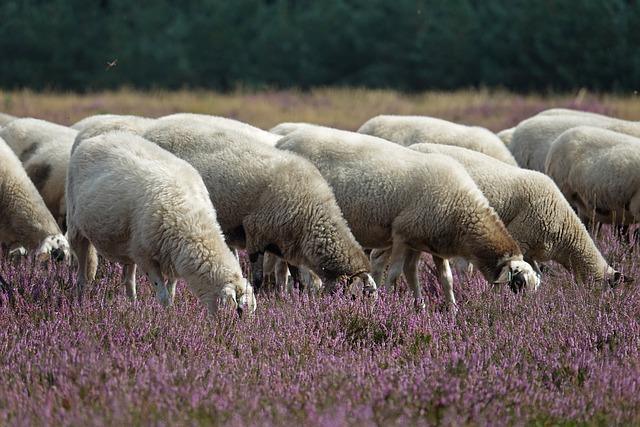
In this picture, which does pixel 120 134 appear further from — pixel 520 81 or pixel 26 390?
pixel 520 81

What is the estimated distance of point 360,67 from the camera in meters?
43.2

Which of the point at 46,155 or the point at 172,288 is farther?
the point at 46,155

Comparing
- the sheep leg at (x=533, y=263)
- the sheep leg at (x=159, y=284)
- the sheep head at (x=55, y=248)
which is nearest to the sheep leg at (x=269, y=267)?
the sheep head at (x=55, y=248)

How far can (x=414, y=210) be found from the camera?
809 cm

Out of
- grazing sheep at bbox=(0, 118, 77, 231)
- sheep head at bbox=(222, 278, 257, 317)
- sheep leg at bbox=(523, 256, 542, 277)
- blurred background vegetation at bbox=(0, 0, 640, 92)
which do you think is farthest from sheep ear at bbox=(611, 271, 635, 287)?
blurred background vegetation at bbox=(0, 0, 640, 92)

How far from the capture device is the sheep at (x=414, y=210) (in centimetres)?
802

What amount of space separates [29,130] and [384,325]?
6.57 m

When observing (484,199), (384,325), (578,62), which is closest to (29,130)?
(484,199)

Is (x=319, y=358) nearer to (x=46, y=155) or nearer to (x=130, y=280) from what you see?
(x=130, y=280)

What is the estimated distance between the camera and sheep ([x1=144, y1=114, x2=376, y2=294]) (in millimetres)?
7770

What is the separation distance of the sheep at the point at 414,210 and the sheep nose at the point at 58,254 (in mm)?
Result: 2205

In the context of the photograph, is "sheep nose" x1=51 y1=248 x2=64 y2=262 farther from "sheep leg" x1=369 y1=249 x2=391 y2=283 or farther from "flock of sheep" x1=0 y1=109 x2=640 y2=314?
"sheep leg" x1=369 y1=249 x2=391 y2=283

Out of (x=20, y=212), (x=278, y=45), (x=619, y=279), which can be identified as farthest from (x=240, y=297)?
(x=278, y=45)

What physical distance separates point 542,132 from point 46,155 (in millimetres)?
6042
